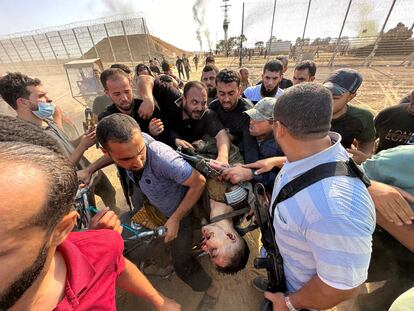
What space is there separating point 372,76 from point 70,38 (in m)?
19.8

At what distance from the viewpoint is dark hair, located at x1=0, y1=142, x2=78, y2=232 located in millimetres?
732

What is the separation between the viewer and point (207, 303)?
8.31 feet

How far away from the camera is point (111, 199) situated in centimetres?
379

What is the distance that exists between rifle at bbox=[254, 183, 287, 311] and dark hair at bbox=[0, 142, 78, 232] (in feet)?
4.14

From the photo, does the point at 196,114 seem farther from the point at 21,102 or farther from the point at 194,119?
the point at 21,102

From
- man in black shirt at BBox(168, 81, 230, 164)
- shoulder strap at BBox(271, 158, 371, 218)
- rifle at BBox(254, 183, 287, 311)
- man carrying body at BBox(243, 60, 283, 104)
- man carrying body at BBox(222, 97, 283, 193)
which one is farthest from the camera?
man carrying body at BBox(243, 60, 283, 104)

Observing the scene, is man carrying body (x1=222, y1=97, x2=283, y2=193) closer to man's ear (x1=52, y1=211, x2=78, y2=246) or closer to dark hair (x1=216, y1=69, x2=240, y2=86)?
dark hair (x1=216, y1=69, x2=240, y2=86)

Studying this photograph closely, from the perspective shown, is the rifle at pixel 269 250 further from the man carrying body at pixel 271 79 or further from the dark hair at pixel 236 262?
the man carrying body at pixel 271 79

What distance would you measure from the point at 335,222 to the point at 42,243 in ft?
4.06

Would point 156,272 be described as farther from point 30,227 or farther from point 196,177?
point 30,227

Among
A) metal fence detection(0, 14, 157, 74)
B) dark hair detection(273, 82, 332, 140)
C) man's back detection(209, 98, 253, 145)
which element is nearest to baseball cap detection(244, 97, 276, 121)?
man's back detection(209, 98, 253, 145)

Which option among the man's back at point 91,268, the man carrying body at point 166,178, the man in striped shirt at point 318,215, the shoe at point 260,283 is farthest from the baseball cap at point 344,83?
the man's back at point 91,268

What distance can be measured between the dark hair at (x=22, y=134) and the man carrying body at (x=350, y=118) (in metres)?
2.69

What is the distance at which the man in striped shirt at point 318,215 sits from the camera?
1106 millimetres
